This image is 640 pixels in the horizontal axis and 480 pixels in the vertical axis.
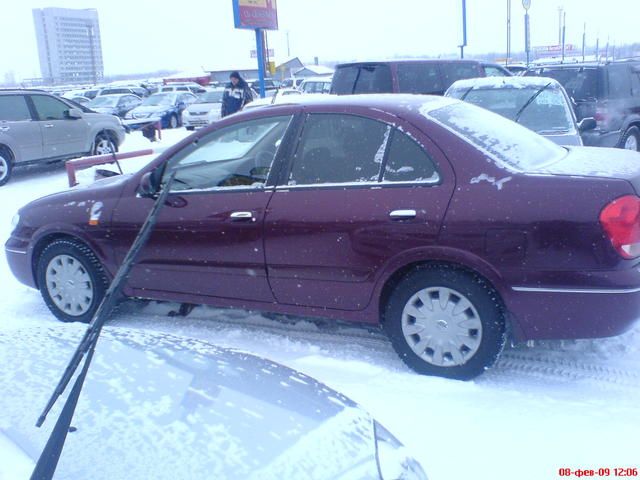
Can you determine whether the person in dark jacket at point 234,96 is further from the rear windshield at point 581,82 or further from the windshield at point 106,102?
the windshield at point 106,102

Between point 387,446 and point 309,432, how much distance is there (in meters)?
0.28

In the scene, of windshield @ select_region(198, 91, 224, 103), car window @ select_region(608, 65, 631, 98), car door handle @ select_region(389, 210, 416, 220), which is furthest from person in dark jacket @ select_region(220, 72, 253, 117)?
windshield @ select_region(198, 91, 224, 103)

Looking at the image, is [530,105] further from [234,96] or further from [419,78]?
[234,96]

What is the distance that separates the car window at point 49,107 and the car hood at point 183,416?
1097cm

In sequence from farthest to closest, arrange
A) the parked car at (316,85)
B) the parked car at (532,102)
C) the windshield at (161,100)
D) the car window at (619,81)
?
the parked car at (316,85) → the windshield at (161,100) → the car window at (619,81) → the parked car at (532,102)

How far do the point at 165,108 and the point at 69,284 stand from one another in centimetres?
2156

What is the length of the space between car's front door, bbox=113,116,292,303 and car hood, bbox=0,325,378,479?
174 cm

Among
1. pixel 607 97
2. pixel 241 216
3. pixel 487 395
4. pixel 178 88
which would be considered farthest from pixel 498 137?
pixel 178 88

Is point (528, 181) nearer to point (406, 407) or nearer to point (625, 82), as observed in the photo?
point (406, 407)

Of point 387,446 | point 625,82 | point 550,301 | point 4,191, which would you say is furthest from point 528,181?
point 4,191

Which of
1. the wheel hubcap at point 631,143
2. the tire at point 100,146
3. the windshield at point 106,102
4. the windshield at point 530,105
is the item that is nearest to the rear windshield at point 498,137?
the windshield at point 530,105

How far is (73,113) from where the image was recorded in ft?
42.1

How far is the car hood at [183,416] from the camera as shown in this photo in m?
1.79

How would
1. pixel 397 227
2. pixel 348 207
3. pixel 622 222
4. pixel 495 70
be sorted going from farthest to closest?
pixel 495 70, pixel 348 207, pixel 397 227, pixel 622 222
